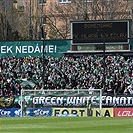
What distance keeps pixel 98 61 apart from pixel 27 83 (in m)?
5.52

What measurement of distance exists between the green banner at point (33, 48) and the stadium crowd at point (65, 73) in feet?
1.34

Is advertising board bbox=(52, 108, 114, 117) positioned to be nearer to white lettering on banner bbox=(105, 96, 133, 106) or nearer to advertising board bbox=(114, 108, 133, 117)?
advertising board bbox=(114, 108, 133, 117)

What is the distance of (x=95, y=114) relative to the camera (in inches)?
1190

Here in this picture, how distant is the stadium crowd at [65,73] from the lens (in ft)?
119

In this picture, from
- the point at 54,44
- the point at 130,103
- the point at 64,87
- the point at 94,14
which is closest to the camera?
the point at 130,103

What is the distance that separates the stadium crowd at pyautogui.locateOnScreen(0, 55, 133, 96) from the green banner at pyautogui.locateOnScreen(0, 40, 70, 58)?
41cm

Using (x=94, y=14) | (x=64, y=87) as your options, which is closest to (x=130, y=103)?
(x=64, y=87)

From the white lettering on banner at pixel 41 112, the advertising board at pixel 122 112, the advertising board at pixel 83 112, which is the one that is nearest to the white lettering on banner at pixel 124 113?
the advertising board at pixel 122 112

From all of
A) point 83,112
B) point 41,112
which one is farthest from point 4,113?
point 83,112

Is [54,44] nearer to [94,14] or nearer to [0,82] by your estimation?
[0,82]

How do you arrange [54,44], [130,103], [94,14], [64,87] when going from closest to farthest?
1. [130,103]
2. [64,87]
3. [54,44]
4. [94,14]

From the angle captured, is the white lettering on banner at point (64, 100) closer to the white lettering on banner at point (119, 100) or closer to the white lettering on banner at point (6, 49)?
the white lettering on banner at point (119, 100)

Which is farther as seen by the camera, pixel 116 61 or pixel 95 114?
pixel 116 61

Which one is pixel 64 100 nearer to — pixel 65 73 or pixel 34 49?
pixel 65 73
